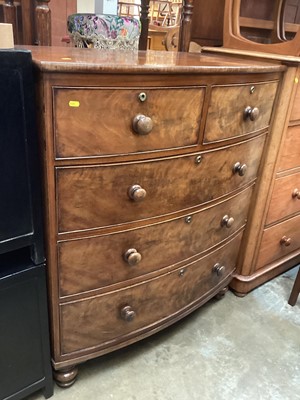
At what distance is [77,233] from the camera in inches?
34.6

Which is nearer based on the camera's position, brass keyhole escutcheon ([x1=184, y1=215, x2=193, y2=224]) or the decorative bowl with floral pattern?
brass keyhole escutcheon ([x1=184, y1=215, x2=193, y2=224])

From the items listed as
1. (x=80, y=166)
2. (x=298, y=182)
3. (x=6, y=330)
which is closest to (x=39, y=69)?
(x=80, y=166)

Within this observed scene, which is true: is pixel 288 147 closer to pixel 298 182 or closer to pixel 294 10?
pixel 298 182

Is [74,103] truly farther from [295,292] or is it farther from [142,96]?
[295,292]

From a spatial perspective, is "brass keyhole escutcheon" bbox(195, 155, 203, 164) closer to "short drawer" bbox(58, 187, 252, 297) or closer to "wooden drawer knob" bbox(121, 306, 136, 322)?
"short drawer" bbox(58, 187, 252, 297)

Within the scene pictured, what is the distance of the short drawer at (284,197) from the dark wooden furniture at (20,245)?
0.99 m

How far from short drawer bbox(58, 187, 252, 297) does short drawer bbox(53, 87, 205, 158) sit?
9.7 inches

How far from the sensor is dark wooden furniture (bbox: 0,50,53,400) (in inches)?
27.2

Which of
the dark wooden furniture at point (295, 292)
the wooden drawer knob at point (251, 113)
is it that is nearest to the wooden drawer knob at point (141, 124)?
the wooden drawer knob at point (251, 113)

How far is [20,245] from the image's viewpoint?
0.82 m

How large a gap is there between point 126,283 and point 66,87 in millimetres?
581

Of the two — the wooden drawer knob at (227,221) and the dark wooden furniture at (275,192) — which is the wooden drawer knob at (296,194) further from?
the wooden drawer knob at (227,221)

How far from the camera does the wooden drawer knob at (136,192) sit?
89 centimetres

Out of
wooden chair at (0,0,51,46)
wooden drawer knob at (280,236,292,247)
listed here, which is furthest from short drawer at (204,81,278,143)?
wooden chair at (0,0,51,46)
